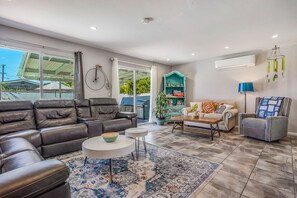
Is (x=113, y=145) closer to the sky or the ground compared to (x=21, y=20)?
closer to the ground

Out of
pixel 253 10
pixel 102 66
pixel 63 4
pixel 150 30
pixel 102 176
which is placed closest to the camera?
pixel 102 176

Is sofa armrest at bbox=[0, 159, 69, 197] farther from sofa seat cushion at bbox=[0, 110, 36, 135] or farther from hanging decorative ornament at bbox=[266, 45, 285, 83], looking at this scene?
hanging decorative ornament at bbox=[266, 45, 285, 83]

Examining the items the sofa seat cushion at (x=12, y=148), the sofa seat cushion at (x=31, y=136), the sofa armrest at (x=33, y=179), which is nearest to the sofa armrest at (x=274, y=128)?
the sofa armrest at (x=33, y=179)

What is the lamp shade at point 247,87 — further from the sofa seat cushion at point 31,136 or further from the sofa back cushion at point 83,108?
the sofa seat cushion at point 31,136

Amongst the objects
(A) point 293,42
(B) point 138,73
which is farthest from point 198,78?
(A) point 293,42

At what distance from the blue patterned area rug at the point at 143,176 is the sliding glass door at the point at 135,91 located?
2989mm

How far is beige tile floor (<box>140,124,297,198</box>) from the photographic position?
1802 millimetres

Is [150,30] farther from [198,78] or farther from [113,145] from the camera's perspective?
[198,78]

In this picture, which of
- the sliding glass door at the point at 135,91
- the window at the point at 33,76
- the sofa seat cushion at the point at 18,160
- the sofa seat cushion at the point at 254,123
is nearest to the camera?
the sofa seat cushion at the point at 18,160

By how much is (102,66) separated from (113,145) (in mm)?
3134

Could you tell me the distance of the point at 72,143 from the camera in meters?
2.92

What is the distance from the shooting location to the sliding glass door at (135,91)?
5.50 metres

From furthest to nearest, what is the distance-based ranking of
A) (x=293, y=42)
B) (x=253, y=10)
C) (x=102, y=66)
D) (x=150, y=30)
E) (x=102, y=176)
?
1. (x=102, y=66)
2. (x=293, y=42)
3. (x=150, y=30)
4. (x=253, y=10)
5. (x=102, y=176)

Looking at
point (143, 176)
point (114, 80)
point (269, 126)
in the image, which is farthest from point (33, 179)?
point (269, 126)
